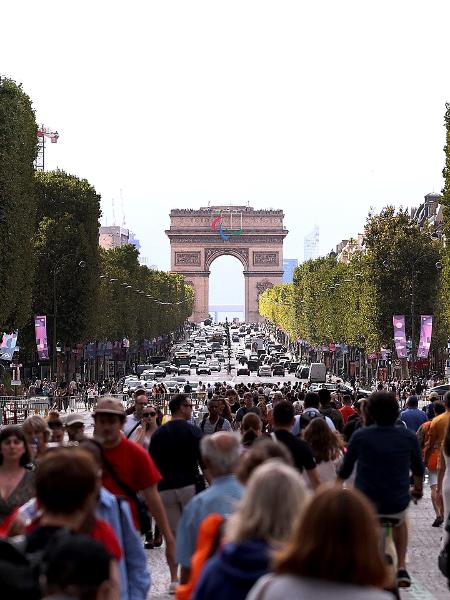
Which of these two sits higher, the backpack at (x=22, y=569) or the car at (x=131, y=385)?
the car at (x=131, y=385)

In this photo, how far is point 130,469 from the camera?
11430mm

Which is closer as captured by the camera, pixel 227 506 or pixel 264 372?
pixel 227 506

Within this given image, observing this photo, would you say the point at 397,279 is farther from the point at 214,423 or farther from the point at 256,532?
the point at 256,532

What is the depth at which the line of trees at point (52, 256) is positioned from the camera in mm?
55375

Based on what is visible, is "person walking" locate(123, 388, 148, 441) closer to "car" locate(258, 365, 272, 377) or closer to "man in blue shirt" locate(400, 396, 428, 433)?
"man in blue shirt" locate(400, 396, 428, 433)

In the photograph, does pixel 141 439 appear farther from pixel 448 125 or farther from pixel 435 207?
pixel 435 207

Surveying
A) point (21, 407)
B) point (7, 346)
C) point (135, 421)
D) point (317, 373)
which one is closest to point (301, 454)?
point (135, 421)

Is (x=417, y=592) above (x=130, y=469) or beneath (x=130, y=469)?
beneath

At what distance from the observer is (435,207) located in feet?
491

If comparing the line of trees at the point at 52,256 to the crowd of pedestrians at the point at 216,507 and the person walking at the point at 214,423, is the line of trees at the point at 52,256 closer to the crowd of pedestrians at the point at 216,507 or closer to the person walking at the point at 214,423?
the person walking at the point at 214,423

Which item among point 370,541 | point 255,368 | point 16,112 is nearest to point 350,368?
point 255,368

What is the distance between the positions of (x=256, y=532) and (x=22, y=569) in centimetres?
95

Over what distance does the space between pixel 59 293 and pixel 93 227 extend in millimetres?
4002

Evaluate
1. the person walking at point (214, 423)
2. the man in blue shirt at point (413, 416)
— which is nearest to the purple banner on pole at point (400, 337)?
the man in blue shirt at point (413, 416)
